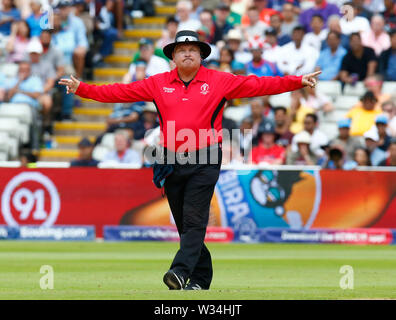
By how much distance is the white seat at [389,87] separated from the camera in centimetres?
2160

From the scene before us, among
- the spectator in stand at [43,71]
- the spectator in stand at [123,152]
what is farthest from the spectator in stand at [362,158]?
the spectator in stand at [43,71]

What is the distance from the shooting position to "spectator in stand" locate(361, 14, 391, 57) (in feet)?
72.9

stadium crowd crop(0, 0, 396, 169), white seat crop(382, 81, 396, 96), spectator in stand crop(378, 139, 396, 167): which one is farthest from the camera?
white seat crop(382, 81, 396, 96)

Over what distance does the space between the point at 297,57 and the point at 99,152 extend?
15.8ft

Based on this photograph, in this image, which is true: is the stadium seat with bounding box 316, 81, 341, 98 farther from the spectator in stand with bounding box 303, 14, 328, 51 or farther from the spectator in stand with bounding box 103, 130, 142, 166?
the spectator in stand with bounding box 103, 130, 142, 166

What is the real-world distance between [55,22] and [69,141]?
2.75 metres

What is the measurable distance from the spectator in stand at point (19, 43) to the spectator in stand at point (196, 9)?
3.90 m

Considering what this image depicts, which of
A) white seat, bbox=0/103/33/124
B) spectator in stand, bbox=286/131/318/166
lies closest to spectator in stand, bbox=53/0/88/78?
white seat, bbox=0/103/33/124

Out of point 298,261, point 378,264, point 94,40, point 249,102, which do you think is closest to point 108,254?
point 298,261

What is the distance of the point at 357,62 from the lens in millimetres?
22266

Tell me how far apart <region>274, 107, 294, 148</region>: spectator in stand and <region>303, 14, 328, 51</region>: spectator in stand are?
7.67ft

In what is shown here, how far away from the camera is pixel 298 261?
15.1 meters

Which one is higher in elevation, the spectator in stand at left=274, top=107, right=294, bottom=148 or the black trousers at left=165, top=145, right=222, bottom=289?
the spectator in stand at left=274, top=107, right=294, bottom=148

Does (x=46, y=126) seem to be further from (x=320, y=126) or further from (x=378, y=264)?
(x=378, y=264)
